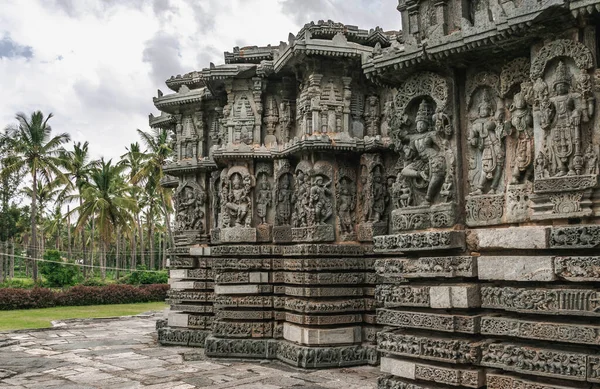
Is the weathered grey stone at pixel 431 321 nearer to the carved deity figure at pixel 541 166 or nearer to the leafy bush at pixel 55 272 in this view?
the carved deity figure at pixel 541 166

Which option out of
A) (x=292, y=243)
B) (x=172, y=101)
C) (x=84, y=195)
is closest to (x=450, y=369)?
(x=292, y=243)

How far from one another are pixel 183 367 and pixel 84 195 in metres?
29.5

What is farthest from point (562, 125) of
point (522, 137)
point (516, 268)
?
point (516, 268)

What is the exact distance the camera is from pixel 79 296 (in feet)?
104

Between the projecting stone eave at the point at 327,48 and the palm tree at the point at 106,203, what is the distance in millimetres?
29463

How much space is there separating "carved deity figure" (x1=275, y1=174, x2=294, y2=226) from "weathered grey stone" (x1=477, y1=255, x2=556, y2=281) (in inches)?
285

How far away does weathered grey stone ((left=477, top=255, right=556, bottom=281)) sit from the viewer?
5949mm

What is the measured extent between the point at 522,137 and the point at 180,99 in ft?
39.1

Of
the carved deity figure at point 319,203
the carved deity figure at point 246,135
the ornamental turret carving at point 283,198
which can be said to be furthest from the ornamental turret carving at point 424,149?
the carved deity figure at point 246,135

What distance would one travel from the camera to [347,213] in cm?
1238

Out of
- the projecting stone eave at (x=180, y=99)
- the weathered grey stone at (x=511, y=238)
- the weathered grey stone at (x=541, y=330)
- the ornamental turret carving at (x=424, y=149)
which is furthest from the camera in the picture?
the projecting stone eave at (x=180, y=99)

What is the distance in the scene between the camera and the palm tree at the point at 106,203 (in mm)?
38531

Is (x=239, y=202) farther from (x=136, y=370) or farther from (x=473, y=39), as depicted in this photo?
(x=473, y=39)

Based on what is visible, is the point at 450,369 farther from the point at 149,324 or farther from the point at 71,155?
the point at 71,155
